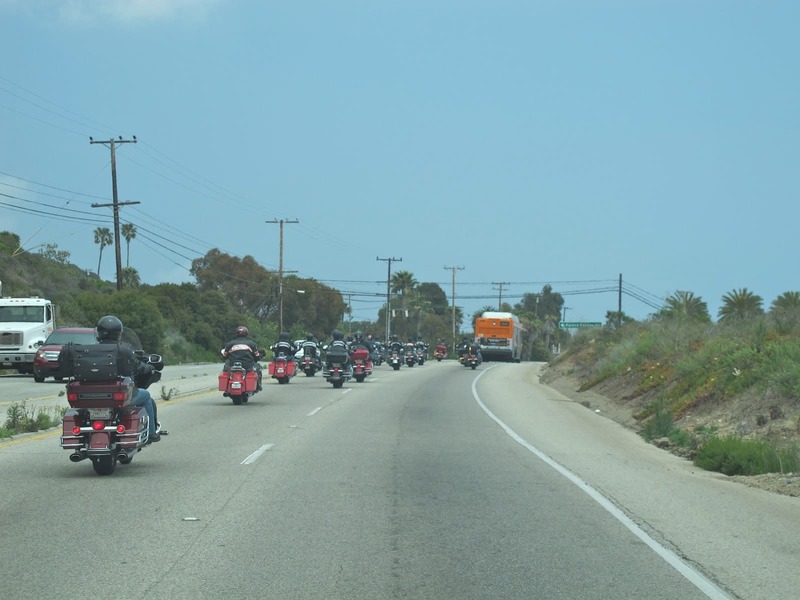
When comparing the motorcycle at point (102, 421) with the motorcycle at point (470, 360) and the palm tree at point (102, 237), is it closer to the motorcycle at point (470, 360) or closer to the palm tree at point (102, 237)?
the motorcycle at point (470, 360)

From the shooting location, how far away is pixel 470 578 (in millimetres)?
7793

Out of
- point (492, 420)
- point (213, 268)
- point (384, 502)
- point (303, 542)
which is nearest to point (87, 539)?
point (303, 542)

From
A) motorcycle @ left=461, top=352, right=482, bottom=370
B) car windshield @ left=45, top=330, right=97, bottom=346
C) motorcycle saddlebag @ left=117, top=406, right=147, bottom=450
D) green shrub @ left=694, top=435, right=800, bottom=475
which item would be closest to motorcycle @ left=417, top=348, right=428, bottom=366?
motorcycle @ left=461, top=352, right=482, bottom=370

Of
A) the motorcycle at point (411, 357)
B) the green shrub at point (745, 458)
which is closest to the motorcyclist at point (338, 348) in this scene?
the green shrub at point (745, 458)

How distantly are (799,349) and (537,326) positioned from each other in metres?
123

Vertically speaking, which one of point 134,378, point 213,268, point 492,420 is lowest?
point 492,420

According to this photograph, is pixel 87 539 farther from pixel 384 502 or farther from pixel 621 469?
pixel 621 469

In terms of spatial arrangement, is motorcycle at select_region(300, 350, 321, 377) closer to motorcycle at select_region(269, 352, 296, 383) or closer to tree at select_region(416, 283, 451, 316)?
motorcycle at select_region(269, 352, 296, 383)

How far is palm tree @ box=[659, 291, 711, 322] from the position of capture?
145 ft

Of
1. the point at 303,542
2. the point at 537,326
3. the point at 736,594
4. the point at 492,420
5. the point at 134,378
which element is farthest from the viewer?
the point at 537,326

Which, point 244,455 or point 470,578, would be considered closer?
point 470,578

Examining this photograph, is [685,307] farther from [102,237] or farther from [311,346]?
[102,237]

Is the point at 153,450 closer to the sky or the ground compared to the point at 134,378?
closer to the ground

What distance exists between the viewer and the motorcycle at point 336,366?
113ft
